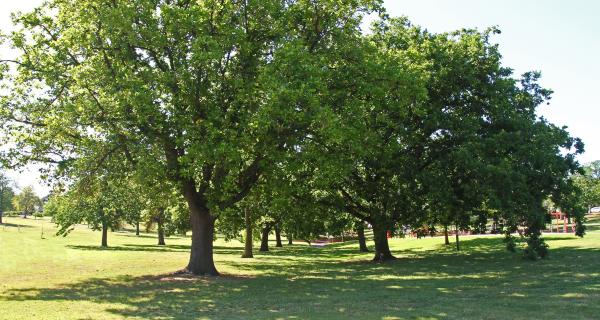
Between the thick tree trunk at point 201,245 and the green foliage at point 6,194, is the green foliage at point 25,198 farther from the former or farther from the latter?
the thick tree trunk at point 201,245

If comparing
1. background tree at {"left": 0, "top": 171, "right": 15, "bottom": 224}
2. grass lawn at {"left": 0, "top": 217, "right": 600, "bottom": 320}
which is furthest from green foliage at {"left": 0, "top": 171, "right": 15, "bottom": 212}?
grass lawn at {"left": 0, "top": 217, "right": 600, "bottom": 320}

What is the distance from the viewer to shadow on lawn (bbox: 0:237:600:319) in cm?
1284

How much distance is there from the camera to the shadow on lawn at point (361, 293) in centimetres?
1284

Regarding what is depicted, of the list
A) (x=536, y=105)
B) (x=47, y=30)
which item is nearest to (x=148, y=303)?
(x=47, y=30)

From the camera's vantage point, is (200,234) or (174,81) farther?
(200,234)

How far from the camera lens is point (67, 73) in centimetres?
2173

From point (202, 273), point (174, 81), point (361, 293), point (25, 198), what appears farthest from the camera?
point (25, 198)

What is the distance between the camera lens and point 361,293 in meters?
16.8

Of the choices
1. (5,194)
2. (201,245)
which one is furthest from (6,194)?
(201,245)

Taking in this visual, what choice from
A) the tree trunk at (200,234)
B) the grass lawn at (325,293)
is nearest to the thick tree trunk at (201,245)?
the tree trunk at (200,234)

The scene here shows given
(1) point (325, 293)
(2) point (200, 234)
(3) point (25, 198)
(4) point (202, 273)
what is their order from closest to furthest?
(1) point (325, 293) < (4) point (202, 273) < (2) point (200, 234) < (3) point (25, 198)

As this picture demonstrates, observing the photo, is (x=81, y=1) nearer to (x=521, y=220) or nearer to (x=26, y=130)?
(x=26, y=130)

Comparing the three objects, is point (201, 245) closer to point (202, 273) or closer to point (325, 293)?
point (202, 273)

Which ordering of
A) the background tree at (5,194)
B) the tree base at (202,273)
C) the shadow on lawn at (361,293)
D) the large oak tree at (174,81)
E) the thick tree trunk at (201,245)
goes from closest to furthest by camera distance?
the shadow on lawn at (361,293) → the large oak tree at (174,81) → the tree base at (202,273) → the thick tree trunk at (201,245) → the background tree at (5,194)
